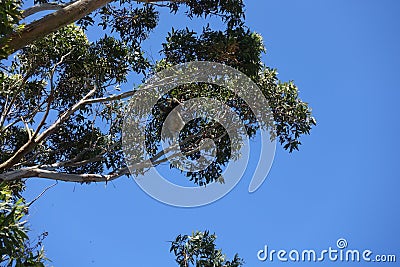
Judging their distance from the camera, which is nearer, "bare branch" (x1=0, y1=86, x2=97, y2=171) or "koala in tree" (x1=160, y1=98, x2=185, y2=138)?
"bare branch" (x1=0, y1=86, x2=97, y2=171)

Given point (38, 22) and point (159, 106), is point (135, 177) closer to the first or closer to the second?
point (159, 106)

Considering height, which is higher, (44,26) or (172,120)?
(172,120)

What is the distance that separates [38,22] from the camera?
20.8 ft

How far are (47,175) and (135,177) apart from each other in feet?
5.52

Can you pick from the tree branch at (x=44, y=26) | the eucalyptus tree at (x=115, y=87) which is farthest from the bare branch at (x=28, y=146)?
the tree branch at (x=44, y=26)

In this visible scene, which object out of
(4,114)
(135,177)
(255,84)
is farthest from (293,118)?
(4,114)

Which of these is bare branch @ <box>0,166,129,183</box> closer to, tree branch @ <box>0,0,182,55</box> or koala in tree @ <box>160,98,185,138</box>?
koala in tree @ <box>160,98,185,138</box>

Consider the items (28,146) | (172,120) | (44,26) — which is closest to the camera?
(44,26)

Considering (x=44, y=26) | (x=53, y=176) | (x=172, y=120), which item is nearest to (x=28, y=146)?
(x=53, y=176)

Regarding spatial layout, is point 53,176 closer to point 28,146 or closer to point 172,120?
point 28,146

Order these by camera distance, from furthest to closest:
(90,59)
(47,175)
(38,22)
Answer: (90,59) → (47,175) → (38,22)

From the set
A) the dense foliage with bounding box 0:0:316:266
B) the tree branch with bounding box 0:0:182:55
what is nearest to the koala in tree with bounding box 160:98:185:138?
the dense foliage with bounding box 0:0:316:266

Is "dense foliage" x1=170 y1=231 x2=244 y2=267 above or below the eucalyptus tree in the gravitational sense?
below

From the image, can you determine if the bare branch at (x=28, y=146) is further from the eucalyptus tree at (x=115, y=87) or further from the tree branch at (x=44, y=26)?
the tree branch at (x=44, y=26)
